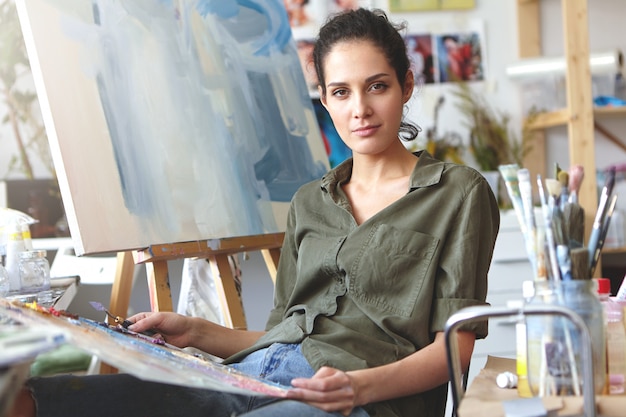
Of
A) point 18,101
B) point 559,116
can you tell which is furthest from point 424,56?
point 18,101

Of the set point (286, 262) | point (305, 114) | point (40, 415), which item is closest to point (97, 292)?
point (305, 114)

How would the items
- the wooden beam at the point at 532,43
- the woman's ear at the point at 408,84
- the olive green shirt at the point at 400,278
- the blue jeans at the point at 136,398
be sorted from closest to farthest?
1. the blue jeans at the point at 136,398
2. the olive green shirt at the point at 400,278
3. the woman's ear at the point at 408,84
4. the wooden beam at the point at 532,43

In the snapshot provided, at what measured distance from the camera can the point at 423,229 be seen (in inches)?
52.6

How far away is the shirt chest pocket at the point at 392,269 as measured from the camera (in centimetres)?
131

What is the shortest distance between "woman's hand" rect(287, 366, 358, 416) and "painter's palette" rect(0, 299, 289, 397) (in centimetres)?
2

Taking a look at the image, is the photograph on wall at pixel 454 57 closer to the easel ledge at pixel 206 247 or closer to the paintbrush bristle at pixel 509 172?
the easel ledge at pixel 206 247

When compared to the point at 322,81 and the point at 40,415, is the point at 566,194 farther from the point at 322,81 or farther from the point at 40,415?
the point at 40,415

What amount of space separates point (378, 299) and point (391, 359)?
105 millimetres

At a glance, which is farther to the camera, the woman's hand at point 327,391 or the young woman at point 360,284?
the young woman at point 360,284

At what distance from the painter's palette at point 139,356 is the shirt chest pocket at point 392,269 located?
271mm

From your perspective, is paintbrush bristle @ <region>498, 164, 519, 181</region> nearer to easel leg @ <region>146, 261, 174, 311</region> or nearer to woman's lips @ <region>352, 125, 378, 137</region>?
woman's lips @ <region>352, 125, 378, 137</region>

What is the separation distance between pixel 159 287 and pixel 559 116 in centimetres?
223

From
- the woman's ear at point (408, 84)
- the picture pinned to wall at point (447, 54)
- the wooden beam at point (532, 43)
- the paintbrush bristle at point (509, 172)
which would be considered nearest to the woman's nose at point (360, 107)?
the woman's ear at point (408, 84)

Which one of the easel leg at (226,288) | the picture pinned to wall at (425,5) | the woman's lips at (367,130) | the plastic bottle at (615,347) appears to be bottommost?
the easel leg at (226,288)
